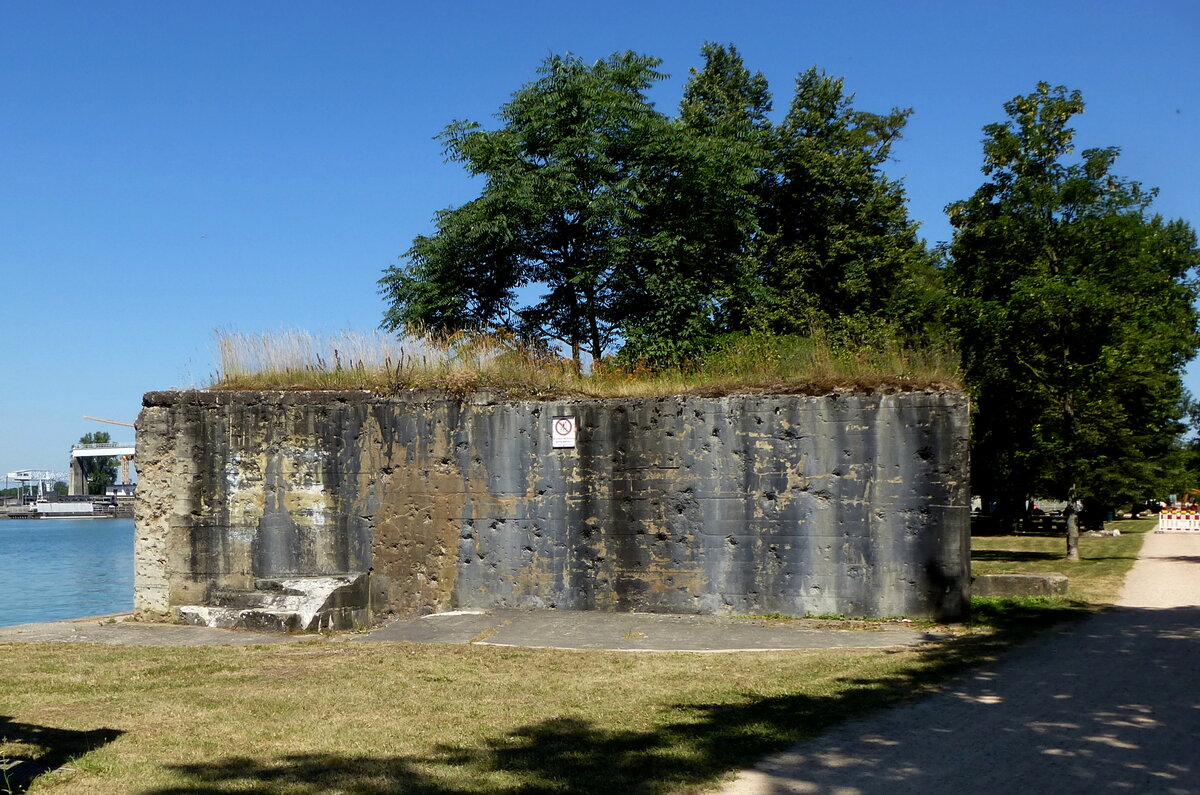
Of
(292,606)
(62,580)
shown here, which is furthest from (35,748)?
(62,580)

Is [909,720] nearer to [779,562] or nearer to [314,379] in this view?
[779,562]

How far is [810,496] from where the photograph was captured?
11523mm

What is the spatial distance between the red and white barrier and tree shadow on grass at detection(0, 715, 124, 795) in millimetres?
41023

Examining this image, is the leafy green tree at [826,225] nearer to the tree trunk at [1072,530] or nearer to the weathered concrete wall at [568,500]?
the tree trunk at [1072,530]

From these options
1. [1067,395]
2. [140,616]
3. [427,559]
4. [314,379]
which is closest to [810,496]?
[427,559]

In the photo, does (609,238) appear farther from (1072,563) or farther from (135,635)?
(135,635)

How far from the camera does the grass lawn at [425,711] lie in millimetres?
5719

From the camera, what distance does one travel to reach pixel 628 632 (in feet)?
35.8

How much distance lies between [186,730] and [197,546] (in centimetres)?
613

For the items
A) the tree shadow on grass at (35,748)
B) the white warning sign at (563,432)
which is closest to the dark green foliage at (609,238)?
the white warning sign at (563,432)

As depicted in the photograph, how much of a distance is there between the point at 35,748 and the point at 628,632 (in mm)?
6039

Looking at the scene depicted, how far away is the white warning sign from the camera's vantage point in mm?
12289

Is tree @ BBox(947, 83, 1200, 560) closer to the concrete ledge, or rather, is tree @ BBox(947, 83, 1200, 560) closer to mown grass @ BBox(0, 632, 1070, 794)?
the concrete ledge

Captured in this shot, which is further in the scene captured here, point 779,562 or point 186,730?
point 779,562
